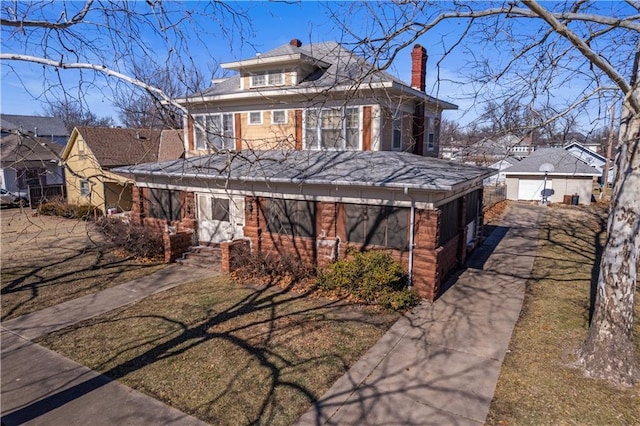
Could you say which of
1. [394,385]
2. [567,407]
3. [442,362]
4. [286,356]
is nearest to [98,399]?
[286,356]

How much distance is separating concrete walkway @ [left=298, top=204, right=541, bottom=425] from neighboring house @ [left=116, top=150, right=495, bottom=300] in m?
1.18

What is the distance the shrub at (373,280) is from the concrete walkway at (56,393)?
16.7ft

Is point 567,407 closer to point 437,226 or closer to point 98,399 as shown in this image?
point 437,226

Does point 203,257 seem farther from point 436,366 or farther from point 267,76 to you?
point 436,366

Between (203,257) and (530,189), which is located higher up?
(530,189)

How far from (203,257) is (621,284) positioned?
11.1 meters

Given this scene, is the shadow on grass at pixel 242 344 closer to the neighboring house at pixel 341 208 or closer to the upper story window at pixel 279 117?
the neighboring house at pixel 341 208

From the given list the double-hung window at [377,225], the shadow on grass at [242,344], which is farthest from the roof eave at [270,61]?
the shadow on grass at [242,344]

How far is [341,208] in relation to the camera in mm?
10945

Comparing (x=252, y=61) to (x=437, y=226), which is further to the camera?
(x=252, y=61)

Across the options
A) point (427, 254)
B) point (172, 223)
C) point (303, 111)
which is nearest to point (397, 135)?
point (303, 111)

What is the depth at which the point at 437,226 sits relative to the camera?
9633 mm

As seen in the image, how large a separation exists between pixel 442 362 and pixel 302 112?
10.4 metres

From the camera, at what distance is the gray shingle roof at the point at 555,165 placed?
29358 millimetres
